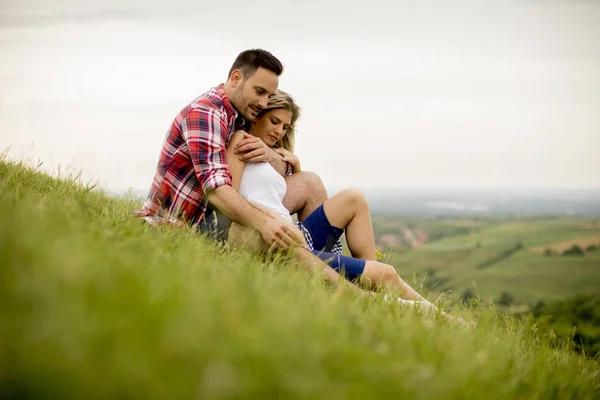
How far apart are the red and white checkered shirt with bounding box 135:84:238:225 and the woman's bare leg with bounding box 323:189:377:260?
105cm

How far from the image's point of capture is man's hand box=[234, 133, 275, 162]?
15.3 feet

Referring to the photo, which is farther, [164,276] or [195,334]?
[164,276]

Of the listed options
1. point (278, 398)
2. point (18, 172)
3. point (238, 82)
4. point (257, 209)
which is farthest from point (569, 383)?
point (18, 172)

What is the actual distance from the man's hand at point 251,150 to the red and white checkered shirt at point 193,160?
6.2 inches

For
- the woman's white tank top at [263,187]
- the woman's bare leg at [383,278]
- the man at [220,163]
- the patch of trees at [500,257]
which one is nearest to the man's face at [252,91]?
the man at [220,163]

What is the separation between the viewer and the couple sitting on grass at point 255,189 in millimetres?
4172

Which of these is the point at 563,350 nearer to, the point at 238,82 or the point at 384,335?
the point at 384,335

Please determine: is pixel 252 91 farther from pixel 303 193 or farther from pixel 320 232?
pixel 320 232

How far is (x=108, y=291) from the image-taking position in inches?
53.6

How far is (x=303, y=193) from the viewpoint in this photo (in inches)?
208

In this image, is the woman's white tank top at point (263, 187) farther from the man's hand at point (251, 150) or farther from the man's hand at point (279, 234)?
the man's hand at point (279, 234)

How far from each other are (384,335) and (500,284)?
7677 centimetres

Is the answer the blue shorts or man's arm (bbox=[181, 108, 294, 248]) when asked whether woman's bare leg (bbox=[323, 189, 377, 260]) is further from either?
man's arm (bbox=[181, 108, 294, 248])

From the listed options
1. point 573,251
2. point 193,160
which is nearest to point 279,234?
point 193,160
